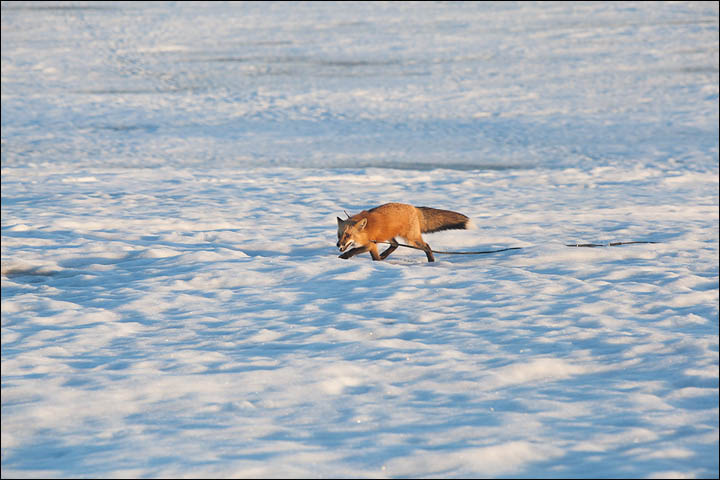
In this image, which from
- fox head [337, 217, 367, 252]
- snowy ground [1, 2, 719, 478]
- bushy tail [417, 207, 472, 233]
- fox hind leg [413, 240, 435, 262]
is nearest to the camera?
snowy ground [1, 2, 719, 478]

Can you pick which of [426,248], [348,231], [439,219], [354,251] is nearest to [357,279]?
[354,251]

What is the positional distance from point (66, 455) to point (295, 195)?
7.24m

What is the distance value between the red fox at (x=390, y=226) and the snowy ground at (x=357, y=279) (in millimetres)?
222

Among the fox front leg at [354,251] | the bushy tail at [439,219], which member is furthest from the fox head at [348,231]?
the bushy tail at [439,219]

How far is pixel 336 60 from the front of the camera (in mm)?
21844

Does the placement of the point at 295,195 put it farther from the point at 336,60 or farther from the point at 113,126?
the point at 336,60

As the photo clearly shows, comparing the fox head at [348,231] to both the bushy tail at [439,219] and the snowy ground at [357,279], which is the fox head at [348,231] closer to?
the snowy ground at [357,279]

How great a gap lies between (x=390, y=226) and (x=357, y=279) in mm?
485

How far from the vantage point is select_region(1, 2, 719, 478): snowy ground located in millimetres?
3752

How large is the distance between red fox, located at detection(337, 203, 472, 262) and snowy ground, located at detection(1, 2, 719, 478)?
222mm

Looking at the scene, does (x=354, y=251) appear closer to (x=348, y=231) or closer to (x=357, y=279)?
(x=357, y=279)

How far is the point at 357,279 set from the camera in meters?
6.53

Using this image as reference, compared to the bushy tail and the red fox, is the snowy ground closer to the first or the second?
the red fox

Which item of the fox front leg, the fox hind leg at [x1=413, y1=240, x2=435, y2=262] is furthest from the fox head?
the fox hind leg at [x1=413, y1=240, x2=435, y2=262]
